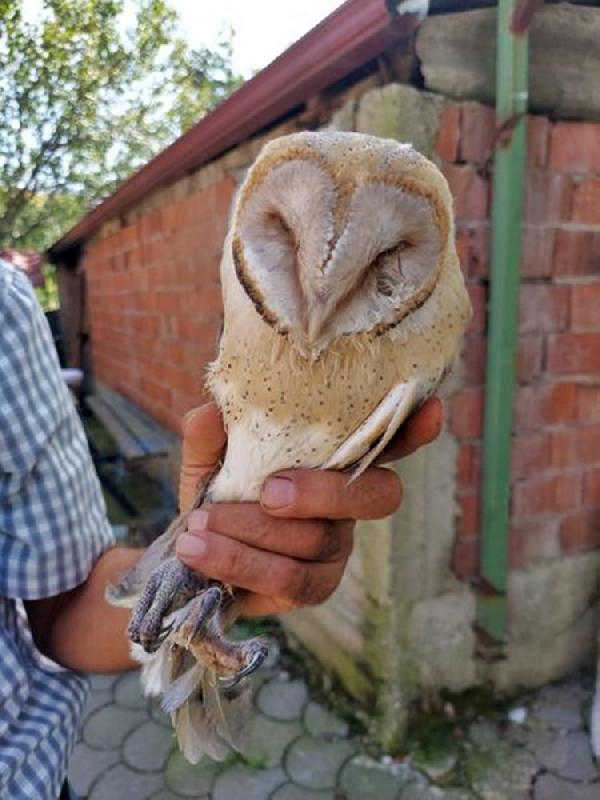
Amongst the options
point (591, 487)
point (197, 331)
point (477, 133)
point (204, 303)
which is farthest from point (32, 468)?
point (197, 331)

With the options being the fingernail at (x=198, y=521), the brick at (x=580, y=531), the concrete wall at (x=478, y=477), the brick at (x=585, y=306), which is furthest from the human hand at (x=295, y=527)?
the brick at (x=580, y=531)

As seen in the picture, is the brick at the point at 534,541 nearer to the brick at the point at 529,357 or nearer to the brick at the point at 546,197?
the brick at the point at 529,357

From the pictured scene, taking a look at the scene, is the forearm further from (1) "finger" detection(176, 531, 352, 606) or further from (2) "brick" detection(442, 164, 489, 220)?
(2) "brick" detection(442, 164, 489, 220)

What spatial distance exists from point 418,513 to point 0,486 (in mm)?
1272

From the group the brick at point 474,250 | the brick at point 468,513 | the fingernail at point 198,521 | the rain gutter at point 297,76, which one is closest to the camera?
the fingernail at point 198,521

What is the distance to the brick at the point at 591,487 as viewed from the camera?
2258 millimetres

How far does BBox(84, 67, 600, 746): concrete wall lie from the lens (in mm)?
1903

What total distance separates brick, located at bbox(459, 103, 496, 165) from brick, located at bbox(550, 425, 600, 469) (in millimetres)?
850

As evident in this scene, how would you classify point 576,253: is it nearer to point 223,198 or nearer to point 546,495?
point 546,495

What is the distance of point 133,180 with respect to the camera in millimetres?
4086

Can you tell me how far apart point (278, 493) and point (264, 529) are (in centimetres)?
8

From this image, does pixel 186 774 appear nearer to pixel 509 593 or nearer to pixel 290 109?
pixel 509 593

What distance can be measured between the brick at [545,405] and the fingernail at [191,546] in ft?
4.33

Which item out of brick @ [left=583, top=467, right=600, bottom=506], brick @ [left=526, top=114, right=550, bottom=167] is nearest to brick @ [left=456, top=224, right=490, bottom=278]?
brick @ [left=526, top=114, right=550, bottom=167]
